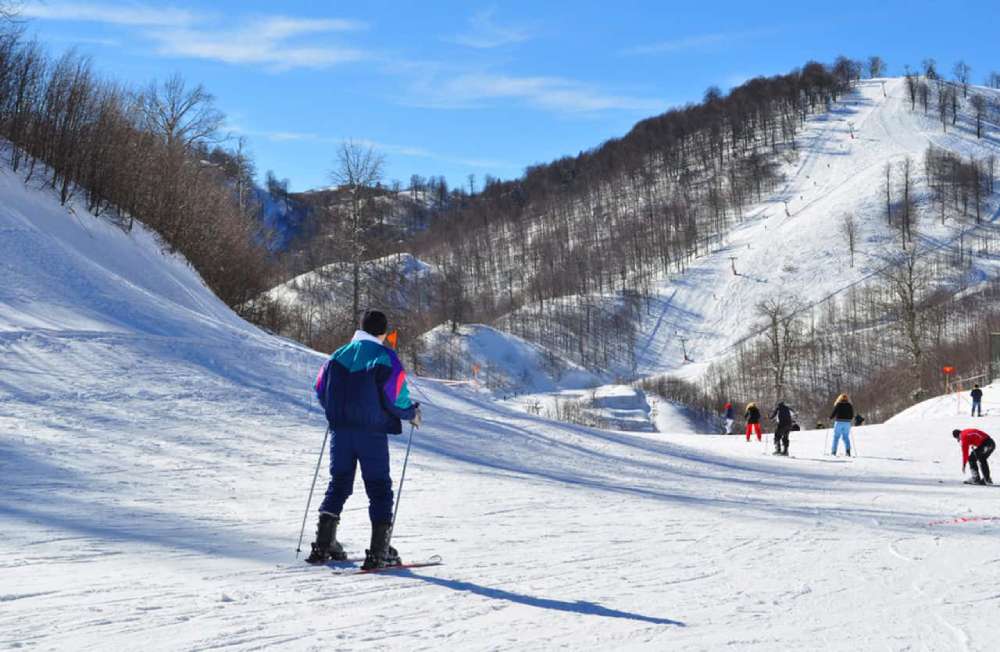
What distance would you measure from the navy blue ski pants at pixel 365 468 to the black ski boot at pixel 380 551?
6 cm

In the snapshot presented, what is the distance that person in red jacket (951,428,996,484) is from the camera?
42.0 feet

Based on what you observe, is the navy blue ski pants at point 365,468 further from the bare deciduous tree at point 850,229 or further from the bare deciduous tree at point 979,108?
the bare deciduous tree at point 979,108

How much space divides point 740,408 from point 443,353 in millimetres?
25157

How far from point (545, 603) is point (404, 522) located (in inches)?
124

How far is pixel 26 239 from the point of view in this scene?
1617 centimetres

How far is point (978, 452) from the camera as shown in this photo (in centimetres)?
1282

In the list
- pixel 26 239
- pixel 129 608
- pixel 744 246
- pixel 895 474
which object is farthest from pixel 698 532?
pixel 744 246

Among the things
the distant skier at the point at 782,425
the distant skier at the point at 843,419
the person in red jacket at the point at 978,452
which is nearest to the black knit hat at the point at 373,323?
the person in red jacket at the point at 978,452

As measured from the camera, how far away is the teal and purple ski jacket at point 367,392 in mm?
5375

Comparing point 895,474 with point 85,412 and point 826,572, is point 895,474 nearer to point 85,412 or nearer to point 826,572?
point 826,572

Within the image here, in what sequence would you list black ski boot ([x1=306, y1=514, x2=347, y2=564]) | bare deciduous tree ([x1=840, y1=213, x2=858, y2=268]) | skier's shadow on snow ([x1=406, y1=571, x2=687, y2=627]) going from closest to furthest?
skier's shadow on snow ([x1=406, y1=571, x2=687, y2=627])
black ski boot ([x1=306, y1=514, x2=347, y2=564])
bare deciduous tree ([x1=840, y1=213, x2=858, y2=268])

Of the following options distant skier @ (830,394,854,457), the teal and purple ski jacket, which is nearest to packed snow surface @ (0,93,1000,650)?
the teal and purple ski jacket

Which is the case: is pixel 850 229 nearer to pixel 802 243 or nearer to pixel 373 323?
pixel 802 243

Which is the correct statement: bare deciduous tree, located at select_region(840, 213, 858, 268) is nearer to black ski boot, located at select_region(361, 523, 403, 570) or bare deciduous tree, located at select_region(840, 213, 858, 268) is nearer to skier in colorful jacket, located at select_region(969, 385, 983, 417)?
skier in colorful jacket, located at select_region(969, 385, 983, 417)
